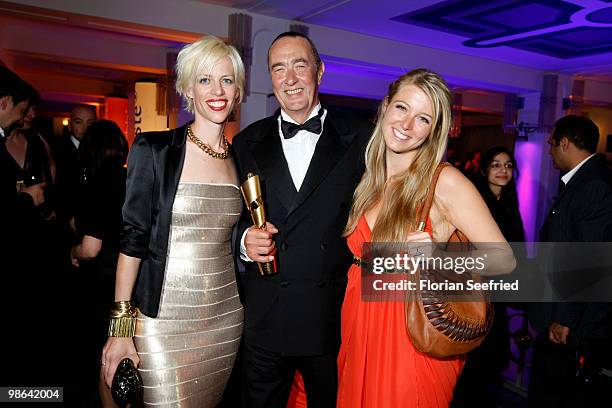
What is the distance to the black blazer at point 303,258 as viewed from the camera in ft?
6.95

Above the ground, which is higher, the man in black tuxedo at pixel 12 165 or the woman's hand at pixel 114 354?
the man in black tuxedo at pixel 12 165

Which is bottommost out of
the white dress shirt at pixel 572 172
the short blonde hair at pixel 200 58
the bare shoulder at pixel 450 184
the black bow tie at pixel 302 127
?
the bare shoulder at pixel 450 184

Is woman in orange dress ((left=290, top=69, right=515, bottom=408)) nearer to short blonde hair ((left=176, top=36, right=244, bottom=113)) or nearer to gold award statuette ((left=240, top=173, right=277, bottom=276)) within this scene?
gold award statuette ((left=240, top=173, right=277, bottom=276))

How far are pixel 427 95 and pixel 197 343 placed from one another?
4.77 ft

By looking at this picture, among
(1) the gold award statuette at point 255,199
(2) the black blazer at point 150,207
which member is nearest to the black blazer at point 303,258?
(1) the gold award statuette at point 255,199

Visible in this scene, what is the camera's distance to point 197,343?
1.99 metres

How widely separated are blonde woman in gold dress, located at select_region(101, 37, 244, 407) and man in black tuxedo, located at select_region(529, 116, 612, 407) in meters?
2.46

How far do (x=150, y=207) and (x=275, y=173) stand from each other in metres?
0.58

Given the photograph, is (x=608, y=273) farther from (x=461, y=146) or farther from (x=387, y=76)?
(x=461, y=146)

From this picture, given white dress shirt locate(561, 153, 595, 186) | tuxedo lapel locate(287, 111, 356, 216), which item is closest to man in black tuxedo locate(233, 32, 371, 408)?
tuxedo lapel locate(287, 111, 356, 216)

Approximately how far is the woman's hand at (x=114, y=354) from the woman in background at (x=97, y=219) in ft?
4.80

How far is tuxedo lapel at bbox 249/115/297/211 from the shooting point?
7.00 ft

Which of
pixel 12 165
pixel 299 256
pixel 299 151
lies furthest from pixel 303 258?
pixel 12 165

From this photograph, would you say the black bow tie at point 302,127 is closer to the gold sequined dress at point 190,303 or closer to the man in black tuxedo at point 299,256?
the man in black tuxedo at point 299,256
